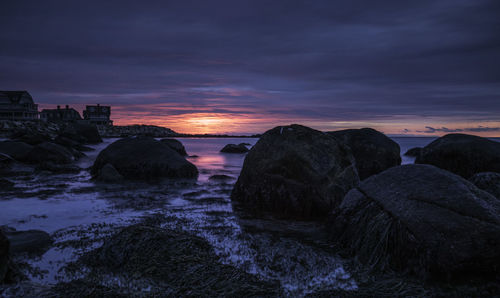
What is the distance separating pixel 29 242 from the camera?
440 cm

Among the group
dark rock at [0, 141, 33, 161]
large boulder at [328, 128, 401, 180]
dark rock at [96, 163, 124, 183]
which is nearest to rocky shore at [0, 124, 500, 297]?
dark rock at [96, 163, 124, 183]

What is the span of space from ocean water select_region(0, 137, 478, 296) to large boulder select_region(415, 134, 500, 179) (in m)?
8.89

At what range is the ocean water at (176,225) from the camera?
3895 millimetres

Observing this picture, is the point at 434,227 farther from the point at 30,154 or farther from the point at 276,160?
the point at 30,154

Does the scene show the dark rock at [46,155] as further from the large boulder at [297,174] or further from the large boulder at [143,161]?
the large boulder at [297,174]

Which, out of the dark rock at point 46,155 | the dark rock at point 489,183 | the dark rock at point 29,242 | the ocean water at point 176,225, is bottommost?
the ocean water at point 176,225

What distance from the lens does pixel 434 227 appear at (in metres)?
3.64

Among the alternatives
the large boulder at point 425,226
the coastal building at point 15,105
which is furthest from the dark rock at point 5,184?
the coastal building at point 15,105

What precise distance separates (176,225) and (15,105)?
75.0 m

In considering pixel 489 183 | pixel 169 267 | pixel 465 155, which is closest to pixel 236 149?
pixel 465 155

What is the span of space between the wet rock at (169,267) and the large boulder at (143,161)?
7.56 m

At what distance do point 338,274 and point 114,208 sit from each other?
5.32m

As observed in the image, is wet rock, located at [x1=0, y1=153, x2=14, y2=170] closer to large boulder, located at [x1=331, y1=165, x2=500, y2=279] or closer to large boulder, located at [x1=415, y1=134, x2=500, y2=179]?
large boulder, located at [x1=331, y1=165, x2=500, y2=279]

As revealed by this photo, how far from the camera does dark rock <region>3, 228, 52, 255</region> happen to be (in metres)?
4.21
